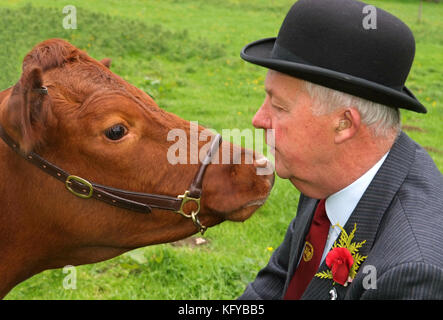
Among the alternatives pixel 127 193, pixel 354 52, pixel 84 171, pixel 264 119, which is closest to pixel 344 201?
pixel 264 119

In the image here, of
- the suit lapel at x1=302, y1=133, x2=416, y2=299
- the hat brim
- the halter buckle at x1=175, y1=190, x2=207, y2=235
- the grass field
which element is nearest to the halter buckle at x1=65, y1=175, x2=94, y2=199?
the halter buckle at x1=175, y1=190, x2=207, y2=235

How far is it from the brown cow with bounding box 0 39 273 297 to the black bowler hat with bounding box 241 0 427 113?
29.7 inches

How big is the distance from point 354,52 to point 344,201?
71 centimetres

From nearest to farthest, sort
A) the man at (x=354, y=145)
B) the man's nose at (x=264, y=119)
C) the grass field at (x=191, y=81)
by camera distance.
→ the man at (x=354, y=145)
the man's nose at (x=264, y=119)
the grass field at (x=191, y=81)

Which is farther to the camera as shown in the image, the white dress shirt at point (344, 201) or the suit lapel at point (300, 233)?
the suit lapel at point (300, 233)

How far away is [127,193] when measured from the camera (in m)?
2.64

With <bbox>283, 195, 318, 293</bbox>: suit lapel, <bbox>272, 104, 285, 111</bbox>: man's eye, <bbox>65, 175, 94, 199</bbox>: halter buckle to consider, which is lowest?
<bbox>283, 195, 318, 293</bbox>: suit lapel

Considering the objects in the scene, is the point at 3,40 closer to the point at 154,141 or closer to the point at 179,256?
the point at 179,256

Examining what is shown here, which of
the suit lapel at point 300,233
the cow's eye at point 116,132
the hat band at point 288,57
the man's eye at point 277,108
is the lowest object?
the suit lapel at point 300,233

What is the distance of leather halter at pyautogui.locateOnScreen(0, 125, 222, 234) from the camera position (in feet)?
8.26

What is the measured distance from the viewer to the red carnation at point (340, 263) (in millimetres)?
2213

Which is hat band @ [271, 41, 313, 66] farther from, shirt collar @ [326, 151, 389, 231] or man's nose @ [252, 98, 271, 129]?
shirt collar @ [326, 151, 389, 231]

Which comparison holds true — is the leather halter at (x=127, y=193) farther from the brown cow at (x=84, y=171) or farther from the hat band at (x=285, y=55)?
the hat band at (x=285, y=55)

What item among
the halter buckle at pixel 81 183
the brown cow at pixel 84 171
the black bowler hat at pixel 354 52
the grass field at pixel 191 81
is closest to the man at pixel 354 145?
the black bowler hat at pixel 354 52
